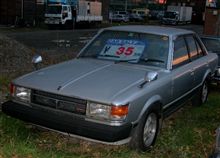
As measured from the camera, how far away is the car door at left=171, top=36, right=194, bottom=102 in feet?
20.7

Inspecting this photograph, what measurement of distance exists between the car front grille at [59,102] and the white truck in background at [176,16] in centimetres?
5829

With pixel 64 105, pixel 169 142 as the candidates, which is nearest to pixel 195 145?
pixel 169 142

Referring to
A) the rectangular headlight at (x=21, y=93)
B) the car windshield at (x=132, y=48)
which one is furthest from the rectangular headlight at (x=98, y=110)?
the car windshield at (x=132, y=48)

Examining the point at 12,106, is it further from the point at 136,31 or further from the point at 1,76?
the point at 1,76

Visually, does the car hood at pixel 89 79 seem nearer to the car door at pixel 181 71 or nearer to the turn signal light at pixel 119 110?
the turn signal light at pixel 119 110

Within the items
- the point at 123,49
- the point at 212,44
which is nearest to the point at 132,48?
the point at 123,49

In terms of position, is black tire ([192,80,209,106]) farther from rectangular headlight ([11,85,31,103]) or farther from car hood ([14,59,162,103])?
rectangular headlight ([11,85,31,103])

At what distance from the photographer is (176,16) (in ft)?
205

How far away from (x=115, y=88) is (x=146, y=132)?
808 mm

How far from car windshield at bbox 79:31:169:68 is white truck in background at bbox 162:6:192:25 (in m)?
56.7

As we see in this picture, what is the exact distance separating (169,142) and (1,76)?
5.34 meters

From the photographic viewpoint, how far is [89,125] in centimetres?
485

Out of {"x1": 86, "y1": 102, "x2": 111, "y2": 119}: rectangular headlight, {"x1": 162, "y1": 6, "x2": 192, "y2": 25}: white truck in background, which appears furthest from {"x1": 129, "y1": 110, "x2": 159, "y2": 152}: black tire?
{"x1": 162, "y1": 6, "x2": 192, "y2": 25}: white truck in background

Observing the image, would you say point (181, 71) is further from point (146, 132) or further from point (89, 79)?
point (89, 79)
